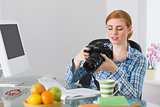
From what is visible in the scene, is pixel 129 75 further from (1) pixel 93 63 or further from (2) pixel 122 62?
(1) pixel 93 63

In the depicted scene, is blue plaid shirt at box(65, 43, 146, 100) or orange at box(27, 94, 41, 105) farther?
blue plaid shirt at box(65, 43, 146, 100)

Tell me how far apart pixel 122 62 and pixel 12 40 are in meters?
0.82

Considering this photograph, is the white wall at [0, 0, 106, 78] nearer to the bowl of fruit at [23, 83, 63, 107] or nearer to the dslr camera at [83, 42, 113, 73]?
the dslr camera at [83, 42, 113, 73]

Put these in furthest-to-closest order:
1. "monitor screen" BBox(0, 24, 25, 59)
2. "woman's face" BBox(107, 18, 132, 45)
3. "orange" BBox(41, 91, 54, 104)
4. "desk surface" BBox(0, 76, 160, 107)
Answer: "monitor screen" BBox(0, 24, 25, 59), "woman's face" BBox(107, 18, 132, 45), "desk surface" BBox(0, 76, 160, 107), "orange" BBox(41, 91, 54, 104)

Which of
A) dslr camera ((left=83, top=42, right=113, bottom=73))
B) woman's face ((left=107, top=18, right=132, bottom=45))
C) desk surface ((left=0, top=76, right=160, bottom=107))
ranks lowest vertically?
desk surface ((left=0, top=76, right=160, bottom=107))

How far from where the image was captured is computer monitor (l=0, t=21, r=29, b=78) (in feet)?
6.75

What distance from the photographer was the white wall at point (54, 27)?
130 inches

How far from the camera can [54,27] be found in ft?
11.5

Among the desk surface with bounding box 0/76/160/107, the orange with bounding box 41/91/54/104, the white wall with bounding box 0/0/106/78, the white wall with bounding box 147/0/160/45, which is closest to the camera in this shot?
the orange with bounding box 41/91/54/104

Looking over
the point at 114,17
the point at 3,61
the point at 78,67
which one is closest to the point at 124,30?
the point at 114,17

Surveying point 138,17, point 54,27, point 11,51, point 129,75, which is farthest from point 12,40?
point 138,17

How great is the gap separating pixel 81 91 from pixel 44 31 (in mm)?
1664

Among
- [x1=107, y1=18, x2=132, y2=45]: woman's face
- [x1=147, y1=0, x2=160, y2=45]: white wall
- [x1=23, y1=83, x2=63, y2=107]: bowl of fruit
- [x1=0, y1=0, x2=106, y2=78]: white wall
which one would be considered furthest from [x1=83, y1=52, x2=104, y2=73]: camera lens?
[x1=147, y1=0, x2=160, y2=45]: white wall

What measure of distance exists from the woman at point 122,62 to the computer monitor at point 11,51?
1.30ft
